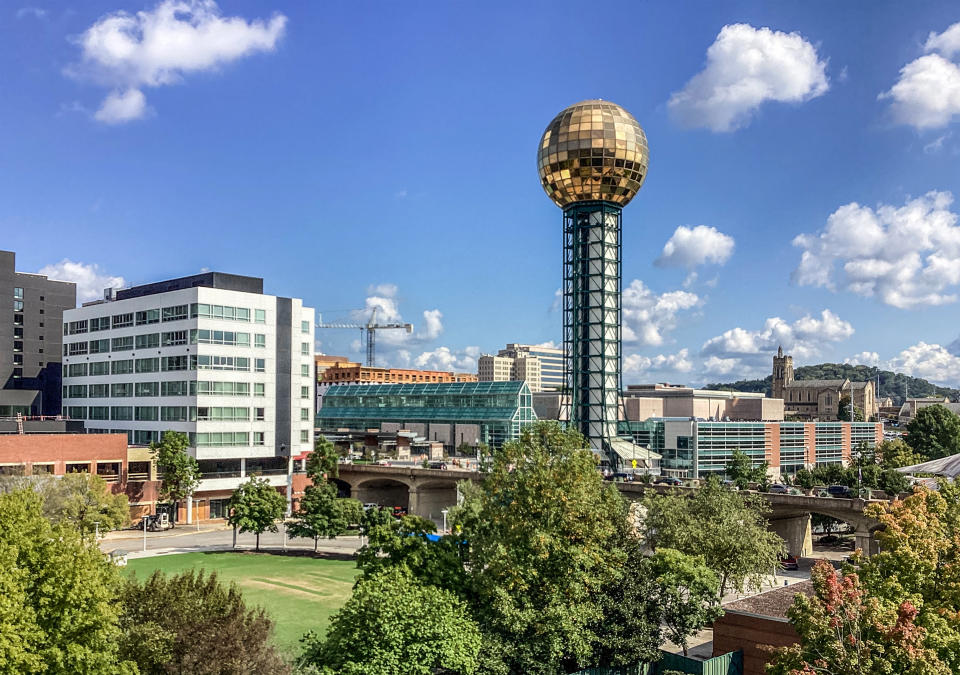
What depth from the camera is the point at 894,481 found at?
291 feet

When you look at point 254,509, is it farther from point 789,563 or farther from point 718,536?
point 789,563

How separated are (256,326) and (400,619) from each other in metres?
73.0

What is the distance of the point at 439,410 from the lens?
156 meters

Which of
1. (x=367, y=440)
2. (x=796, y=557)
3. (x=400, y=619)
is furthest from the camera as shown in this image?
(x=367, y=440)

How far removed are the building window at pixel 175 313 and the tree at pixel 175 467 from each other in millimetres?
15178

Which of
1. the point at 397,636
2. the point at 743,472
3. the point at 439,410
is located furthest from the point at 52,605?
the point at 439,410

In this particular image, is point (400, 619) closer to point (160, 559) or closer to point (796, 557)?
point (160, 559)

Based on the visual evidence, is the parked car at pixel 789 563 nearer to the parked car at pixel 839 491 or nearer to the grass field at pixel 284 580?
the parked car at pixel 839 491

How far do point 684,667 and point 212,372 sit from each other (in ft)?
236

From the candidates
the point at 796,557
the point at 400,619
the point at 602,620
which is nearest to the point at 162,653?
the point at 400,619

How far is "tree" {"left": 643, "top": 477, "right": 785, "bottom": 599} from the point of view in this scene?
49719 mm

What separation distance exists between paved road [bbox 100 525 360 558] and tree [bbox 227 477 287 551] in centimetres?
552

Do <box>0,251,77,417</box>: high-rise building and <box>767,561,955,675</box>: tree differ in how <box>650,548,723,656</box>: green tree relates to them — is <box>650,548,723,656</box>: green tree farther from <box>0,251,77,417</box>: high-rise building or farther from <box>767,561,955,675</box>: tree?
<box>0,251,77,417</box>: high-rise building

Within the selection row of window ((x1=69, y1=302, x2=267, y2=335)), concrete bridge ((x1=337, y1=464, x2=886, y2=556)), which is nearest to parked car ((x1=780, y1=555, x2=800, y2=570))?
concrete bridge ((x1=337, y1=464, x2=886, y2=556))
